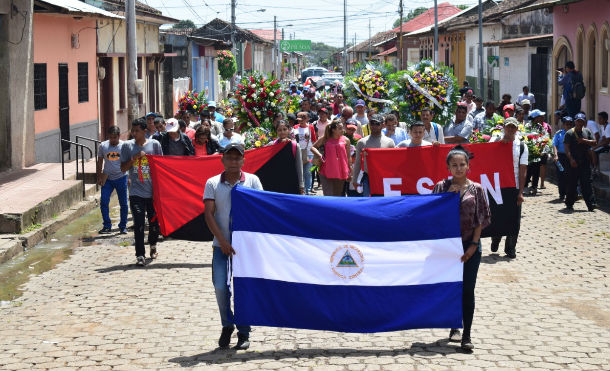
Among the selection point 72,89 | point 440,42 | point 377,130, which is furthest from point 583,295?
point 440,42

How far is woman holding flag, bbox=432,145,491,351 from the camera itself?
753 cm

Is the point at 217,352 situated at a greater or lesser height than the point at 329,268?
lesser

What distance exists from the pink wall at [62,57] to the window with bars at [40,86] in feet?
0.38

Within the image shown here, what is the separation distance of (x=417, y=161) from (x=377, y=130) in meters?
1.07

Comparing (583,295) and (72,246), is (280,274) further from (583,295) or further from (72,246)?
(72,246)

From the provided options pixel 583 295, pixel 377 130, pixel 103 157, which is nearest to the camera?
pixel 583 295

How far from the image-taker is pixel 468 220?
754 cm

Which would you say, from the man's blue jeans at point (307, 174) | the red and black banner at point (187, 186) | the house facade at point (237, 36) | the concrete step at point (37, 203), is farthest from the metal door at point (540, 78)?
the house facade at point (237, 36)

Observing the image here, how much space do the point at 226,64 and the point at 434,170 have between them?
5276 cm

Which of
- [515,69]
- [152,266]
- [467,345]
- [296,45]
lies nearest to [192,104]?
[152,266]

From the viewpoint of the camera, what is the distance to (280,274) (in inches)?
292

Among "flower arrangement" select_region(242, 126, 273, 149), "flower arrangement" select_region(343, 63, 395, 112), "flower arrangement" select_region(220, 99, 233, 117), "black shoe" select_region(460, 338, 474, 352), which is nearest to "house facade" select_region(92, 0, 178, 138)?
"flower arrangement" select_region(220, 99, 233, 117)

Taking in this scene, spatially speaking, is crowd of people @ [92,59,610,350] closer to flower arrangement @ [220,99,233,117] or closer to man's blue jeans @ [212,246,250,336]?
man's blue jeans @ [212,246,250,336]

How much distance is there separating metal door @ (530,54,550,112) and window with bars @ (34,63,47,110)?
16.8 meters
